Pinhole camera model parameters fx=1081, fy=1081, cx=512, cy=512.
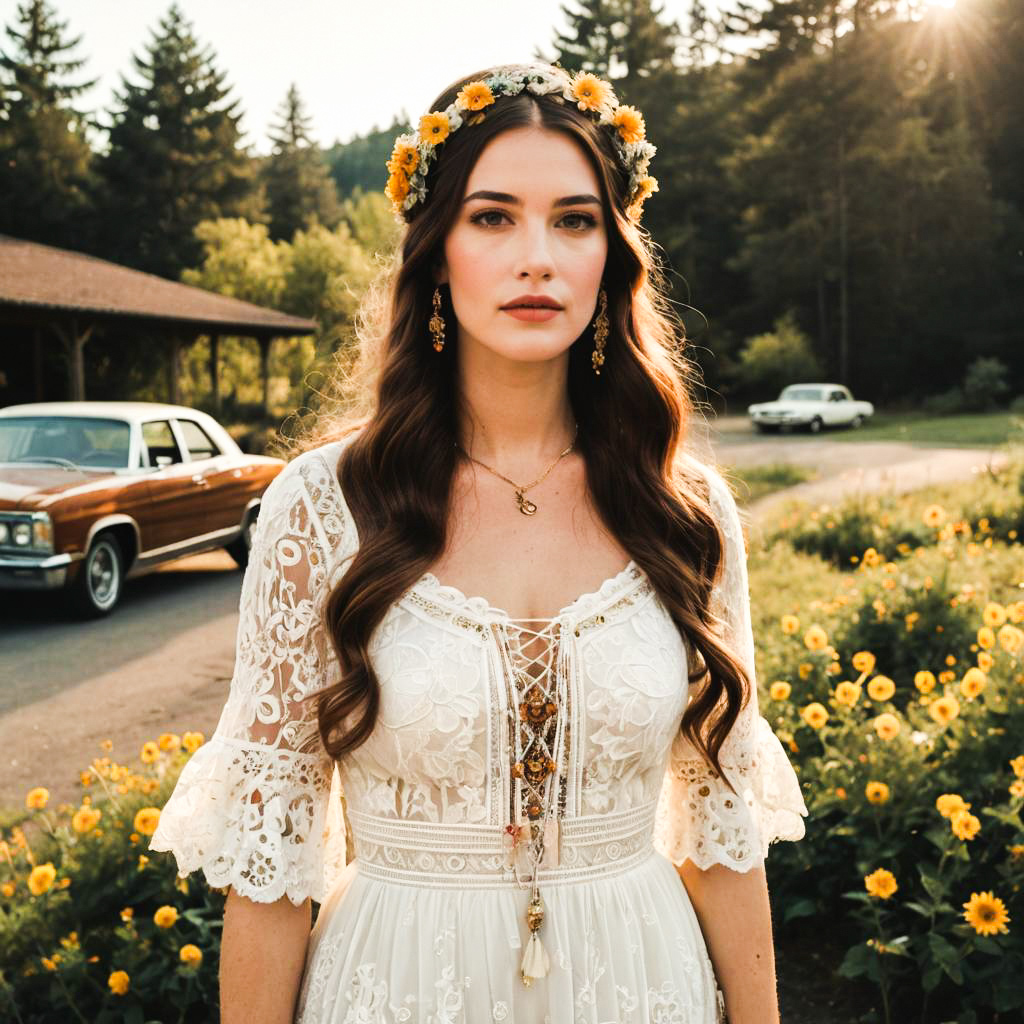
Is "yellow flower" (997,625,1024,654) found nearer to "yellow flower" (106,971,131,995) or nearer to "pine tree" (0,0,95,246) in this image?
"yellow flower" (106,971,131,995)

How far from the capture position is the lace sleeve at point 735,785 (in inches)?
70.0

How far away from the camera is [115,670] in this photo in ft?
23.0

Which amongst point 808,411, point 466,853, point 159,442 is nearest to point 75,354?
point 159,442

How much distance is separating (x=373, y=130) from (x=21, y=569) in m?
113

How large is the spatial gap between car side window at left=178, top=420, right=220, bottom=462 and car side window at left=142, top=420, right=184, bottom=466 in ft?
0.52

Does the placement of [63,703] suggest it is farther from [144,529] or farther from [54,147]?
[54,147]

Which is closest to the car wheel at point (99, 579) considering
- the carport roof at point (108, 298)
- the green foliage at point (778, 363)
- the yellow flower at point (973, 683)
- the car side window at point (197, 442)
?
the car side window at point (197, 442)

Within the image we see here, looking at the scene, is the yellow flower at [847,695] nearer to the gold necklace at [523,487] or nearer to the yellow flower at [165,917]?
the gold necklace at [523,487]

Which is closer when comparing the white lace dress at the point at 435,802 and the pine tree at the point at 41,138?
the white lace dress at the point at 435,802

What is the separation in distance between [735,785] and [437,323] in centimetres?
95

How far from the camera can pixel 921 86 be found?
43.5m

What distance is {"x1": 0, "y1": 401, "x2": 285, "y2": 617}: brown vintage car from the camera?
Result: 25.6 ft

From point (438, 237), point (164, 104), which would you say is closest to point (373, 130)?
point (164, 104)

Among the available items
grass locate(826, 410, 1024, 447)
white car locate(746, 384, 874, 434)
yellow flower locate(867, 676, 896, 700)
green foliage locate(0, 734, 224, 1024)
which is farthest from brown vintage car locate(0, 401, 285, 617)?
white car locate(746, 384, 874, 434)
